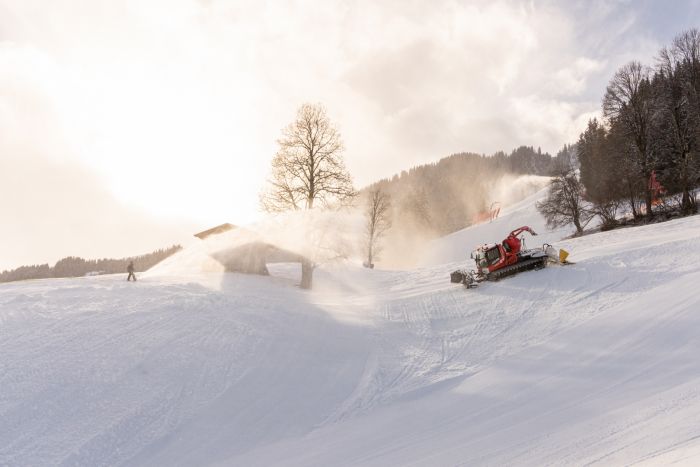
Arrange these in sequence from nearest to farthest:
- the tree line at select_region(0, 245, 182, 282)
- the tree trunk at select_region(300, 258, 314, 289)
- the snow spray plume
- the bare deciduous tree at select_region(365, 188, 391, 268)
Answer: the snow spray plume < the tree trunk at select_region(300, 258, 314, 289) < the bare deciduous tree at select_region(365, 188, 391, 268) < the tree line at select_region(0, 245, 182, 282)

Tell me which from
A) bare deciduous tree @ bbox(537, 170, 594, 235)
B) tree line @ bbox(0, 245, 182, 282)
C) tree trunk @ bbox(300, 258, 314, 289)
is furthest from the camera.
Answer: tree line @ bbox(0, 245, 182, 282)

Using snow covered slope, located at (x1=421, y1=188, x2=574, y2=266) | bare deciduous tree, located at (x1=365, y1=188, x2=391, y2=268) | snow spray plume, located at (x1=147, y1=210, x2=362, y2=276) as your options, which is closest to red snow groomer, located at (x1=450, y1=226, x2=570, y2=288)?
snow spray plume, located at (x1=147, y1=210, x2=362, y2=276)

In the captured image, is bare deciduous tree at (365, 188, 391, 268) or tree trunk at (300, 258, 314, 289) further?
bare deciduous tree at (365, 188, 391, 268)

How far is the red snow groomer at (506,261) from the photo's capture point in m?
17.5

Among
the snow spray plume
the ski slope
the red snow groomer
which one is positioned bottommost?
the ski slope

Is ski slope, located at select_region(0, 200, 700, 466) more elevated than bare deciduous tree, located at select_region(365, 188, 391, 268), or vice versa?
bare deciduous tree, located at select_region(365, 188, 391, 268)

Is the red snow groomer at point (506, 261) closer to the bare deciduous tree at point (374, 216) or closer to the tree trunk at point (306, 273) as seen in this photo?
the tree trunk at point (306, 273)

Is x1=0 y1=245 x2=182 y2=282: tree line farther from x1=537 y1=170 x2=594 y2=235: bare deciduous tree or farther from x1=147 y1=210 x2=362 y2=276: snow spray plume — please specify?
x1=537 y1=170 x2=594 y2=235: bare deciduous tree

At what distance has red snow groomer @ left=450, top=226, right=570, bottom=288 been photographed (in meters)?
17.5

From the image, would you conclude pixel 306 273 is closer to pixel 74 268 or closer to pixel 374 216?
pixel 374 216

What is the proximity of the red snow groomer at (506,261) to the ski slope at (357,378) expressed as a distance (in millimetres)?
2800

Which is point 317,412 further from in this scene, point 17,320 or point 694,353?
point 17,320

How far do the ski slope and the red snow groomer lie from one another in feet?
9.19

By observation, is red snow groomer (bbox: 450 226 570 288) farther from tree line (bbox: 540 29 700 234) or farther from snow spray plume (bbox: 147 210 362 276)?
tree line (bbox: 540 29 700 234)
